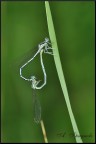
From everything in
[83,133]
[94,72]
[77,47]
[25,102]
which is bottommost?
[83,133]

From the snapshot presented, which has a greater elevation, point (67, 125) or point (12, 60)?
point (12, 60)

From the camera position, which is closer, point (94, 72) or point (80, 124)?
point (80, 124)

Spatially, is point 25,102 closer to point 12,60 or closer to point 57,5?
point 12,60

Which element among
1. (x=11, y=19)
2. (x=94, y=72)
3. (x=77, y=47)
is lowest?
(x=94, y=72)

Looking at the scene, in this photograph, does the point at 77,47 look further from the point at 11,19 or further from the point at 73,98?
the point at 11,19

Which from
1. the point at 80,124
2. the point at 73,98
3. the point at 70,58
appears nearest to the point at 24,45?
the point at 70,58

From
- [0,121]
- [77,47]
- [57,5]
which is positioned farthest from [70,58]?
[0,121]
